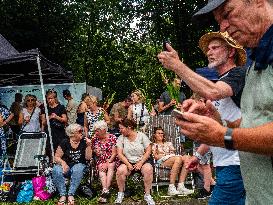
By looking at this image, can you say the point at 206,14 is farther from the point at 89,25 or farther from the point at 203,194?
the point at 89,25

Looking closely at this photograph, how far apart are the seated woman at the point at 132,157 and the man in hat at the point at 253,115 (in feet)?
21.8

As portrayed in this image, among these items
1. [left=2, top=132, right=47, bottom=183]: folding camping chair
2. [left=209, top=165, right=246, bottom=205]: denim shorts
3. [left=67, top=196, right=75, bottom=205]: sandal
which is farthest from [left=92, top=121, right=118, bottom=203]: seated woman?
[left=209, top=165, right=246, bottom=205]: denim shorts

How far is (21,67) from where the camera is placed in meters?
14.5

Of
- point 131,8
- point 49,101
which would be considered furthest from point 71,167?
point 131,8

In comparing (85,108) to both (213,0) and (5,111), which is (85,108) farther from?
(213,0)

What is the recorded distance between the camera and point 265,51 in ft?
6.48

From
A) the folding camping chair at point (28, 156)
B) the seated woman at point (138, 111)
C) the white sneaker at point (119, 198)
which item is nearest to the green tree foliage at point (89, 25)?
the seated woman at point (138, 111)

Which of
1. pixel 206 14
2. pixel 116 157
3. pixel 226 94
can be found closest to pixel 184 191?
pixel 116 157

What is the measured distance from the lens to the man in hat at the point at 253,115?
1883 mm

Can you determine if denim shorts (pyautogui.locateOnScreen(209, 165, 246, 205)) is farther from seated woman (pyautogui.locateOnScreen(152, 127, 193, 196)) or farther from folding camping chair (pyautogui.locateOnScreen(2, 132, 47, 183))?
folding camping chair (pyautogui.locateOnScreen(2, 132, 47, 183))

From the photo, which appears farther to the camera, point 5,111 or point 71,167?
point 5,111

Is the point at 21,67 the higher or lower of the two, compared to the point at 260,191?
higher

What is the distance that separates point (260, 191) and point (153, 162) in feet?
24.3

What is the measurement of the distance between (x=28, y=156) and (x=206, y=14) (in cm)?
896
